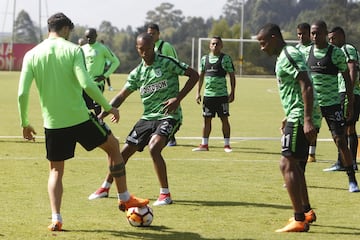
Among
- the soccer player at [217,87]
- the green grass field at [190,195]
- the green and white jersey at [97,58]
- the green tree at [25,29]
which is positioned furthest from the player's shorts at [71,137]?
the green tree at [25,29]

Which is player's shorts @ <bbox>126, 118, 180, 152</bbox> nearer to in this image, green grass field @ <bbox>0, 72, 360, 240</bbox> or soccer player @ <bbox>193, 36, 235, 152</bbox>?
green grass field @ <bbox>0, 72, 360, 240</bbox>

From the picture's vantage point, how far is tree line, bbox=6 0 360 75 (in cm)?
7538

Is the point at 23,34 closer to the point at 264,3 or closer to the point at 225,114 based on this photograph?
the point at 264,3

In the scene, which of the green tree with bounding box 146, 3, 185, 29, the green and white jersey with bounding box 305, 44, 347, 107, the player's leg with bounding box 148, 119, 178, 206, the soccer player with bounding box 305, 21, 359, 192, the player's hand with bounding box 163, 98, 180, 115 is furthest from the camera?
the green tree with bounding box 146, 3, 185, 29

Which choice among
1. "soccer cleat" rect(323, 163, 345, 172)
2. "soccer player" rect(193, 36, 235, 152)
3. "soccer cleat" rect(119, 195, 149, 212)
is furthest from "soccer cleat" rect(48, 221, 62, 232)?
"soccer player" rect(193, 36, 235, 152)

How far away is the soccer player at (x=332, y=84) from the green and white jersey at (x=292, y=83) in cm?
264

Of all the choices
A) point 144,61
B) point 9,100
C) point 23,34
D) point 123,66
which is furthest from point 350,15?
point 144,61

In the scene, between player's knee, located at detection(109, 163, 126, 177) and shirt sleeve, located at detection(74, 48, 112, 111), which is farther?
player's knee, located at detection(109, 163, 126, 177)

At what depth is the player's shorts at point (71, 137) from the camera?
8867 mm

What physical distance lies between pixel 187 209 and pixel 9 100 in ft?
75.7

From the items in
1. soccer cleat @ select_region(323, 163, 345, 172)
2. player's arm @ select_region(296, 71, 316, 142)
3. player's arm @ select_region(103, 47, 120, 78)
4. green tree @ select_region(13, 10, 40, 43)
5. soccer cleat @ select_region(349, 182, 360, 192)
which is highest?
player's arm @ select_region(296, 71, 316, 142)

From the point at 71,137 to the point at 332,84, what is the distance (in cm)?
471

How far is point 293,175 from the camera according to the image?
9.03 meters

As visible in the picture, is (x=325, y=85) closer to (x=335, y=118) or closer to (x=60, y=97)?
(x=335, y=118)
